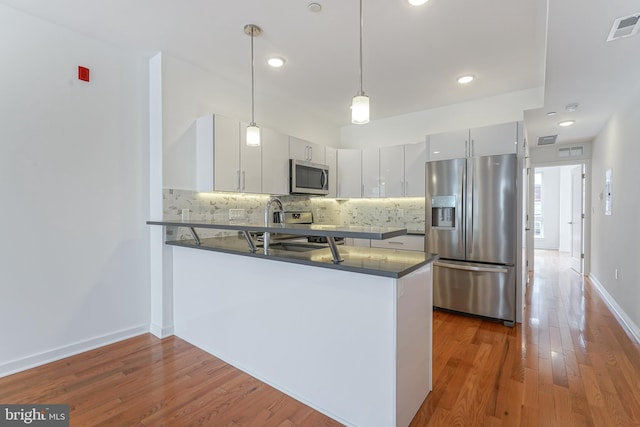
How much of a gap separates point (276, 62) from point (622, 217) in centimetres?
414

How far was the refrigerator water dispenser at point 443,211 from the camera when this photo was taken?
362 centimetres

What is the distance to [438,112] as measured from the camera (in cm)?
442

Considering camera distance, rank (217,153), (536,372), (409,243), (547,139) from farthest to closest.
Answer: (547,139)
(409,243)
(217,153)
(536,372)

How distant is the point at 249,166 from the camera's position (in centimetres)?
340

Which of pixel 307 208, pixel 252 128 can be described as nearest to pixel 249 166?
pixel 252 128

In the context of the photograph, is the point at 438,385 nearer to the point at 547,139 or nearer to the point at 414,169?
the point at 414,169

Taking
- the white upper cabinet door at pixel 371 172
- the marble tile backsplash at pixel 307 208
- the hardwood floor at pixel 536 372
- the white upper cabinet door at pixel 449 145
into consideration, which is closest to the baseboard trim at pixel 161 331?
the marble tile backsplash at pixel 307 208

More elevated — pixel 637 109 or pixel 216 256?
pixel 637 109

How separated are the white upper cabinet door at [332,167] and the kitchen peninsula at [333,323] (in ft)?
8.31

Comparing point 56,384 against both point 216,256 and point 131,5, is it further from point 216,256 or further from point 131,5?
point 131,5

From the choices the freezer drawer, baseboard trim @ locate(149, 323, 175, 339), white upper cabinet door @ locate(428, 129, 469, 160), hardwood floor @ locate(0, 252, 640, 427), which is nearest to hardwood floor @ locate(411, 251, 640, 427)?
hardwood floor @ locate(0, 252, 640, 427)

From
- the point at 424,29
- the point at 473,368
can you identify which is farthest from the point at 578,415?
the point at 424,29

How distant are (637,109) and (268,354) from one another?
403cm

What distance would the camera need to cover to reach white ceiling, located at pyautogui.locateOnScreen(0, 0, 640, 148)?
2.19m
